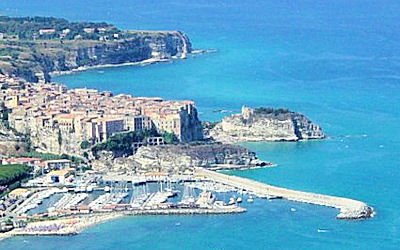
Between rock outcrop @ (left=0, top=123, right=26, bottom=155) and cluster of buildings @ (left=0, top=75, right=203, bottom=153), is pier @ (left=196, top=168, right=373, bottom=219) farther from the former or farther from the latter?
rock outcrop @ (left=0, top=123, right=26, bottom=155)

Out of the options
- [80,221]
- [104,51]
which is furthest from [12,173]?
[104,51]

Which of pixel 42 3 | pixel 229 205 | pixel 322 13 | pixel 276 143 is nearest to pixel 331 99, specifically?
pixel 276 143

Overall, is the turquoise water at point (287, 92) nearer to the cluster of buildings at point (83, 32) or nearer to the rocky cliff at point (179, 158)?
the rocky cliff at point (179, 158)

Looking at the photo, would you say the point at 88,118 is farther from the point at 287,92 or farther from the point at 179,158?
the point at 287,92

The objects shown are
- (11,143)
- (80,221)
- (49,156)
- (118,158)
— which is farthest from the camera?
(11,143)

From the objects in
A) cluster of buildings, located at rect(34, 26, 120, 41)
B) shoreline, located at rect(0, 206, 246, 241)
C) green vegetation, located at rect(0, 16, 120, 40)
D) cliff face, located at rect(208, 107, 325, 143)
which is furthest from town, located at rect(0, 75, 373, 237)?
cluster of buildings, located at rect(34, 26, 120, 41)

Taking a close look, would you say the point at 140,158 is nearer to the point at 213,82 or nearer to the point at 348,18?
the point at 213,82
